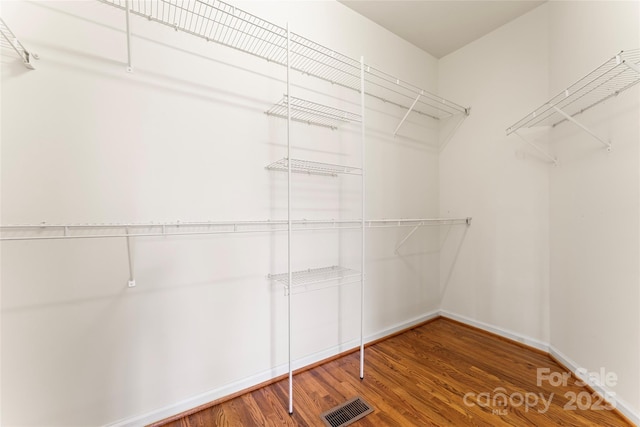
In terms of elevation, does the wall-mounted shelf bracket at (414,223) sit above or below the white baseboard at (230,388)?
above

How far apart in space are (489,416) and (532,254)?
140 centimetres

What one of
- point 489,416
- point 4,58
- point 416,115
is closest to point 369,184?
point 416,115

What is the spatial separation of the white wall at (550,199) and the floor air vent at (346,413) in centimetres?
141

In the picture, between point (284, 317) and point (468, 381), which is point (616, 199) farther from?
point (284, 317)

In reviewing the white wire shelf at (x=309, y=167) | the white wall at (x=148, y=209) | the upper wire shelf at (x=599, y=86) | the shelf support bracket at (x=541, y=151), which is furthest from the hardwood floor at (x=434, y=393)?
the upper wire shelf at (x=599, y=86)

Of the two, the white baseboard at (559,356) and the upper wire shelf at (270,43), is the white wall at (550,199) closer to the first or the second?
the white baseboard at (559,356)

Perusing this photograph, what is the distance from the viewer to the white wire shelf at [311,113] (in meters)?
1.78

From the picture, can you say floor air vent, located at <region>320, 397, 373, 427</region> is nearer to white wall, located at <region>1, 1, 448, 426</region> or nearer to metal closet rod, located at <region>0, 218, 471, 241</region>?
white wall, located at <region>1, 1, 448, 426</region>

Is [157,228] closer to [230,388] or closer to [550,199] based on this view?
[230,388]

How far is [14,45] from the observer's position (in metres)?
1.04

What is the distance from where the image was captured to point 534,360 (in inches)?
80.0

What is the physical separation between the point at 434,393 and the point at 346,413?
1.94 ft

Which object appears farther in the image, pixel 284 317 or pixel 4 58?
pixel 284 317

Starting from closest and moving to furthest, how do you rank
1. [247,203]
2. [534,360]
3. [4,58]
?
[4,58]
[247,203]
[534,360]
